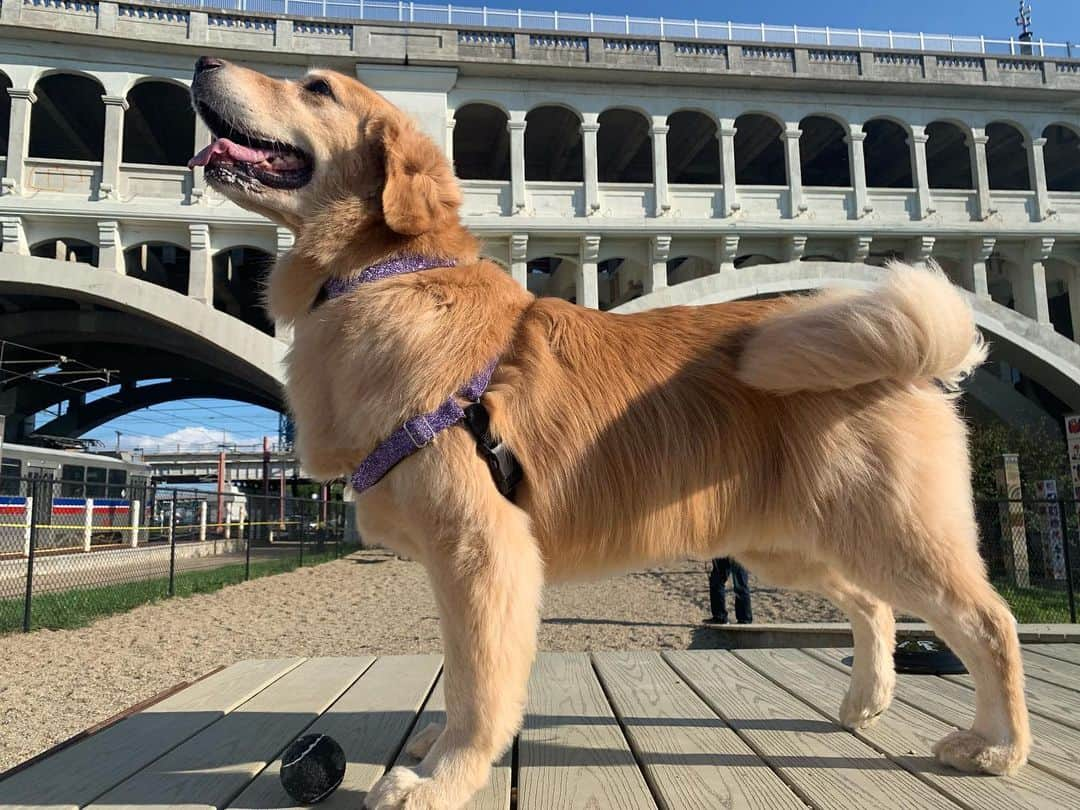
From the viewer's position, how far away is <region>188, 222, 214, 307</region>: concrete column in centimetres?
1862

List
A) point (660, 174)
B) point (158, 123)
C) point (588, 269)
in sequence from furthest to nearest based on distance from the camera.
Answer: point (158, 123) → point (660, 174) → point (588, 269)

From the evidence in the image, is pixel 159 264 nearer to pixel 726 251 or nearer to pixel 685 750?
pixel 726 251

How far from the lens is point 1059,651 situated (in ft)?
13.8

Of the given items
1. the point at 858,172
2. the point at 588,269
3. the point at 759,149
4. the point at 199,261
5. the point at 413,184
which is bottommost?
the point at 413,184

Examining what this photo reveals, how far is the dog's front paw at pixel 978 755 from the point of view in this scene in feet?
6.93

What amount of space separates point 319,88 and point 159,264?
84.3 feet

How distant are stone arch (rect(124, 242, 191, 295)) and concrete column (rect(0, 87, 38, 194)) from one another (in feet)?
9.50

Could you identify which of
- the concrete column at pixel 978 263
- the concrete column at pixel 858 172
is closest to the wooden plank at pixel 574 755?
the concrete column at pixel 858 172

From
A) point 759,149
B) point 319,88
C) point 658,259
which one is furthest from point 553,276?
point 319,88

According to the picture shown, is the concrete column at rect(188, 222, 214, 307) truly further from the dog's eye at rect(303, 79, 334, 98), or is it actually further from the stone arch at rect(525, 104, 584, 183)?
the dog's eye at rect(303, 79, 334, 98)

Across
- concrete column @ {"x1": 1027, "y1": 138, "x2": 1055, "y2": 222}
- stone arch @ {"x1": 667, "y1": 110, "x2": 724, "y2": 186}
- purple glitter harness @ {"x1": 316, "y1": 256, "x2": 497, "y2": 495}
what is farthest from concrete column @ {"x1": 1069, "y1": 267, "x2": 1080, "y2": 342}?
purple glitter harness @ {"x1": 316, "y1": 256, "x2": 497, "y2": 495}

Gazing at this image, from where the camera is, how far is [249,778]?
216cm

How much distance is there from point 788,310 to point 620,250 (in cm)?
1930

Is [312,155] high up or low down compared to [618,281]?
down
